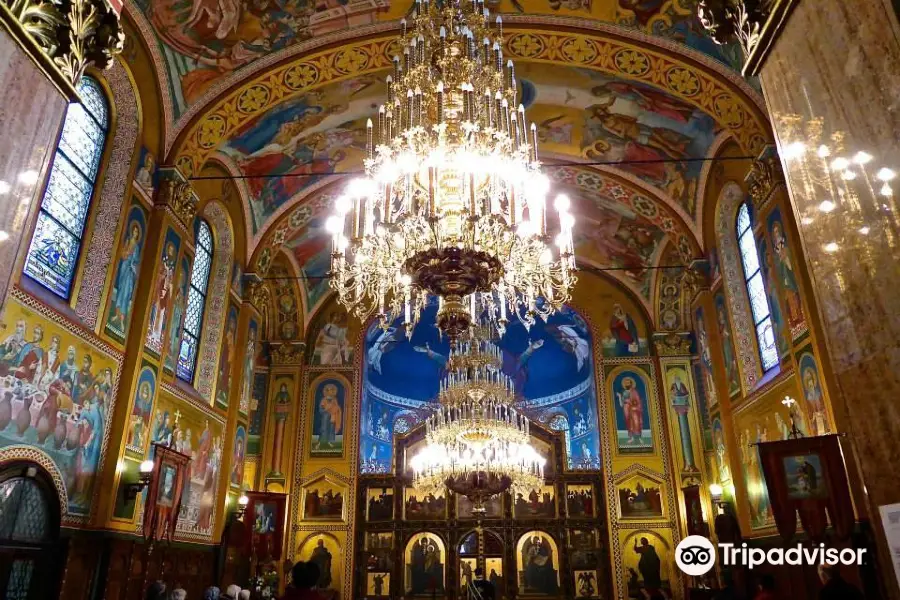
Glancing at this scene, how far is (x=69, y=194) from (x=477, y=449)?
10.2 metres

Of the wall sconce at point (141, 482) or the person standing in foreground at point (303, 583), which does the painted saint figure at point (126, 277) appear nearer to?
the wall sconce at point (141, 482)

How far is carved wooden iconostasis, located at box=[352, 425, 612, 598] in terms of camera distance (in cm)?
1727

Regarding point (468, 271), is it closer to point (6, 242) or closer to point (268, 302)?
point (6, 242)

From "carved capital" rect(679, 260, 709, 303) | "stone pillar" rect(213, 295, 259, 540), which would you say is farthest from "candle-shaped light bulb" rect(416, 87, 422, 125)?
"carved capital" rect(679, 260, 709, 303)

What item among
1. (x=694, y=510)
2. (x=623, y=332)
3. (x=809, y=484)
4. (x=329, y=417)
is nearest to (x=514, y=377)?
(x=623, y=332)

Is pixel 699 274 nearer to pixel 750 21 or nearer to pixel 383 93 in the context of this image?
pixel 383 93

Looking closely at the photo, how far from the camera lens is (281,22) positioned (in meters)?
10.9

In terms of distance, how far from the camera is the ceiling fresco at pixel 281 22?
1039 centimetres

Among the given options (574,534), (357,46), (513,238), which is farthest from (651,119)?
(574,534)

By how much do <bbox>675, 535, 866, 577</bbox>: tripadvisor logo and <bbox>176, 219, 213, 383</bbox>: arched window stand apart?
10.1 metres

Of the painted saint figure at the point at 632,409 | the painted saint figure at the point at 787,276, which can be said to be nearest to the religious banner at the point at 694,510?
the painted saint figure at the point at 632,409

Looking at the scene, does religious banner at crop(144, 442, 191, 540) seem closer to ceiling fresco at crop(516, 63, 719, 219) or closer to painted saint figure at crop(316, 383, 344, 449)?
painted saint figure at crop(316, 383, 344, 449)

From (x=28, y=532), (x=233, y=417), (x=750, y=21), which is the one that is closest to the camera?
(x=750, y=21)

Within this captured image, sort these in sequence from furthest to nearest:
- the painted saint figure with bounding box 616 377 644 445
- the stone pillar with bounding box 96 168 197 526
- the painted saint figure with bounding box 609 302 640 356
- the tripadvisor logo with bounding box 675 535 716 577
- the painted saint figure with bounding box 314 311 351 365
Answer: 1. the painted saint figure with bounding box 314 311 351 365
2. the painted saint figure with bounding box 609 302 640 356
3. the painted saint figure with bounding box 616 377 644 445
4. the tripadvisor logo with bounding box 675 535 716 577
5. the stone pillar with bounding box 96 168 197 526
